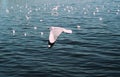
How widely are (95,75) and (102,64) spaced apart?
255 cm

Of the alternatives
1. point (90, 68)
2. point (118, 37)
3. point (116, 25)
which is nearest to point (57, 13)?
point (116, 25)

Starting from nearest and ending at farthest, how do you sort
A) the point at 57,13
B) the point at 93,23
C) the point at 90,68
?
the point at 90,68 → the point at 93,23 → the point at 57,13

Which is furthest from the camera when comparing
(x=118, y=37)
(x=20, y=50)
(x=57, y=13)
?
(x=57, y=13)

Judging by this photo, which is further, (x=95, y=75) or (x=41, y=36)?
(x=41, y=36)

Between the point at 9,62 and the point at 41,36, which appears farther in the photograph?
the point at 41,36

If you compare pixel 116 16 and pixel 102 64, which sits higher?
pixel 116 16

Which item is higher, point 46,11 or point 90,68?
point 46,11

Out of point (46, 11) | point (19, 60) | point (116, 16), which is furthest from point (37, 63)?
point (46, 11)

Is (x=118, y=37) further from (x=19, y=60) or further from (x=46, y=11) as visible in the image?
(x=46, y=11)

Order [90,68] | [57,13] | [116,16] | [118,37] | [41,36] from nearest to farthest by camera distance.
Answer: [90,68]
[118,37]
[41,36]
[116,16]
[57,13]

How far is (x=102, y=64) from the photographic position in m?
24.1

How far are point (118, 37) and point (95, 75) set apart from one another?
12.6 m

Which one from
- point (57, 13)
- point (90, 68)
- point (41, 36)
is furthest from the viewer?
point (57, 13)

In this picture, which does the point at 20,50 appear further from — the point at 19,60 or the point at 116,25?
the point at 116,25
